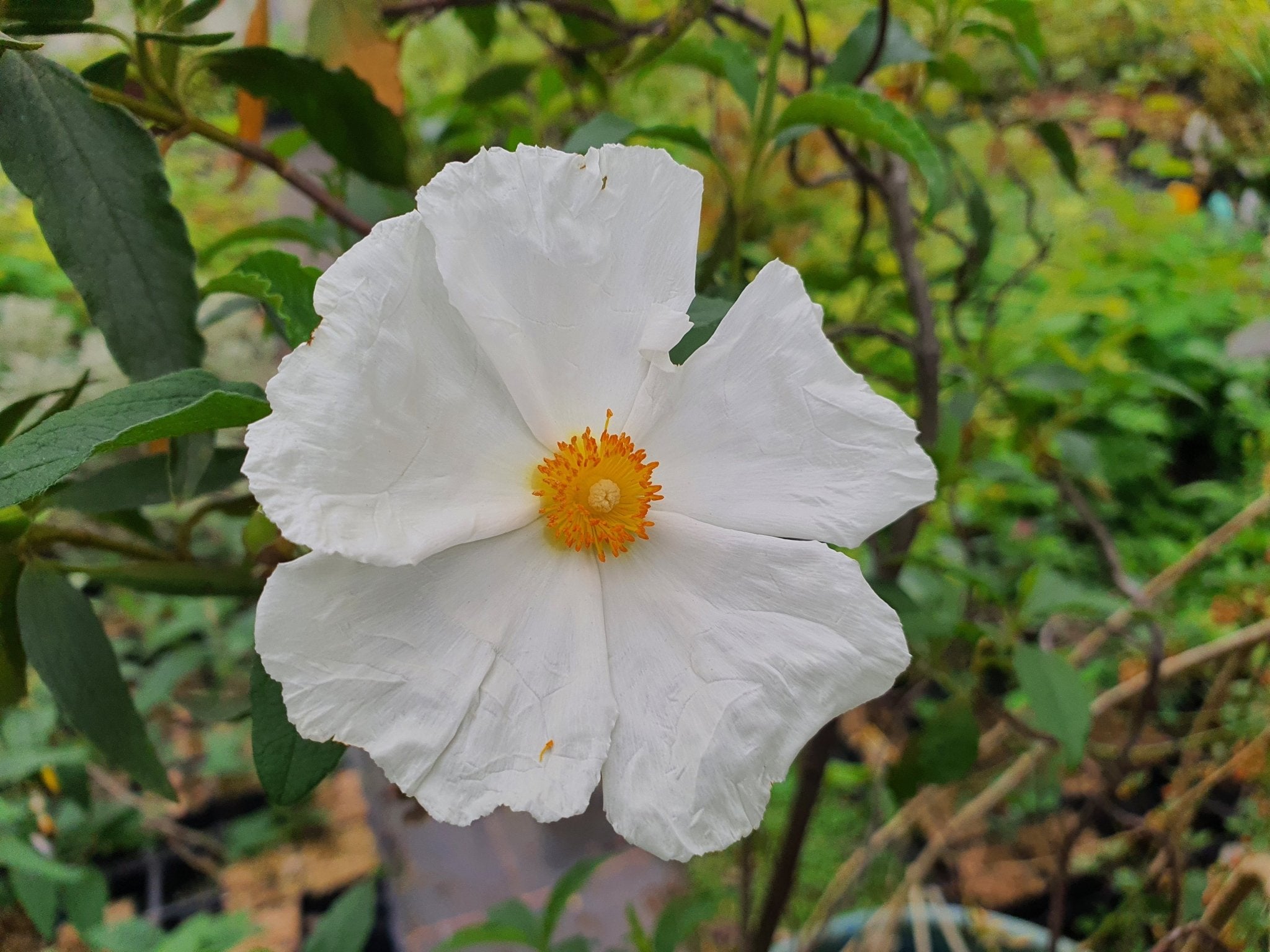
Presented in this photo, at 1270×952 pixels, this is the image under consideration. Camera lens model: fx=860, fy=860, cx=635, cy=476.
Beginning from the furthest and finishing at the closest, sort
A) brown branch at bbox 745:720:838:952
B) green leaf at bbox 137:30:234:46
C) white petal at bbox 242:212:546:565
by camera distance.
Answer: brown branch at bbox 745:720:838:952 → green leaf at bbox 137:30:234:46 → white petal at bbox 242:212:546:565

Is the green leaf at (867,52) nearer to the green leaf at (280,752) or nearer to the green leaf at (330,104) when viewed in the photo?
the green leaf at (330,104)

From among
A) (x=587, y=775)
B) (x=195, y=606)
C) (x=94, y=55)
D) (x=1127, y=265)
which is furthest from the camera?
(x=1127, y=265)

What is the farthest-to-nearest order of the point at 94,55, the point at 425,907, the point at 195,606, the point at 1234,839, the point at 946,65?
the point at 425,907 < the point at 195,606 < the point at 1234,839 < the point at 94,55 < the point at 946,65

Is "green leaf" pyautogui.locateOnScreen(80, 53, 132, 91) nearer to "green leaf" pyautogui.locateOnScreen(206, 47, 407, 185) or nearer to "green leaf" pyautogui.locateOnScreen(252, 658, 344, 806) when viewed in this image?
"green leaf" pyautogui.locateOnScreen(206, 47, 407, 185)

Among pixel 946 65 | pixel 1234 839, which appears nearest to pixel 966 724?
pixel 946 65

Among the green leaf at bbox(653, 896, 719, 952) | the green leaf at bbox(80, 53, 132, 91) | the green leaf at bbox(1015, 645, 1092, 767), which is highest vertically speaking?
the green leaf at bbox(80, 53, 132, 91)

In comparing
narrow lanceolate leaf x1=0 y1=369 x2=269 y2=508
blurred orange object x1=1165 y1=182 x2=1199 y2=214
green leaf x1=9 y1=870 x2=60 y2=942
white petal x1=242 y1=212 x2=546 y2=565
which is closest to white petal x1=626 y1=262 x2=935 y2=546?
white petal x1=242 y1=212 x2=546 y2=565

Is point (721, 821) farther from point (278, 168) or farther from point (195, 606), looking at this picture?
point (195, 606)
